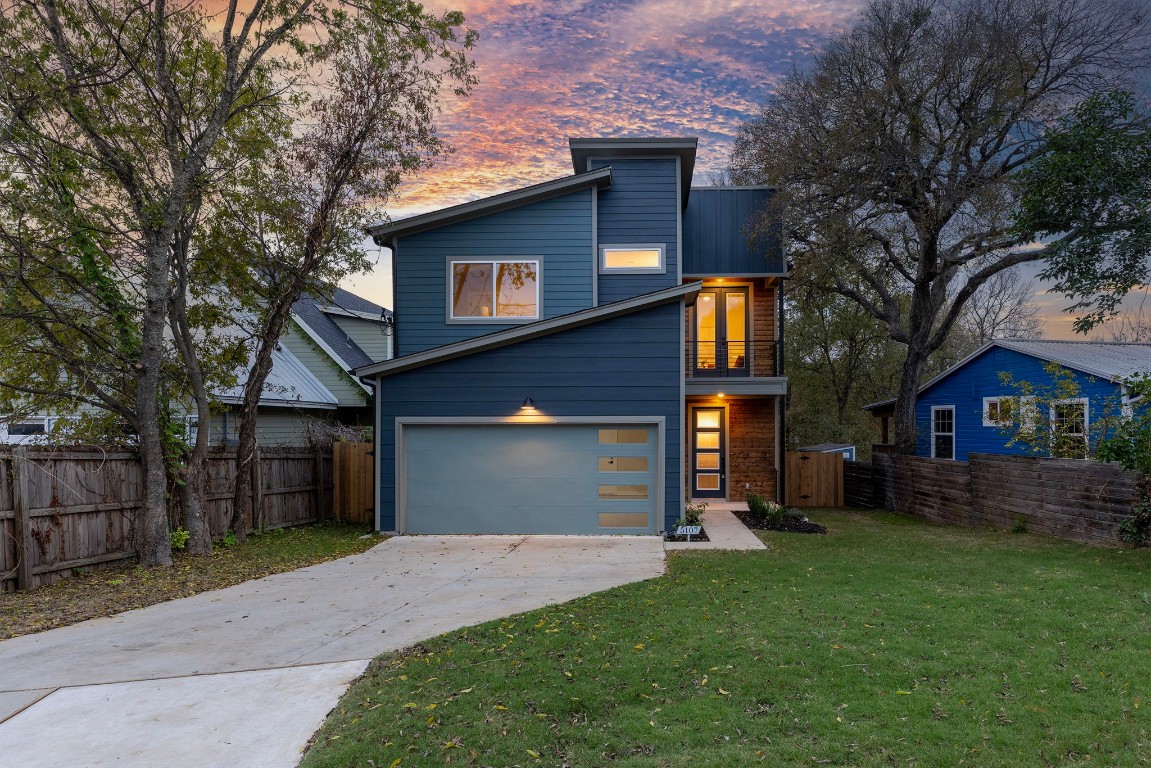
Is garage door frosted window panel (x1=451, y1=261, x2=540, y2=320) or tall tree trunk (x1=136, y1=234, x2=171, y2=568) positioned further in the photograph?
garage door frosted window panel (x1=451, y1=261, x2=540, y2=320)

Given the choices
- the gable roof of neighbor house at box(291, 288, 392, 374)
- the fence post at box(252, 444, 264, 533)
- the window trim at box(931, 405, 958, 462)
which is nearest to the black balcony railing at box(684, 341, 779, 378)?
the window trim at box(931, 405, 958, 462)

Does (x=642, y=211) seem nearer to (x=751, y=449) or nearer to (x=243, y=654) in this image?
(x=751, y=449)

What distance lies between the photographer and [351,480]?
16016mm

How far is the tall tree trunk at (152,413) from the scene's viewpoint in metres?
10.1

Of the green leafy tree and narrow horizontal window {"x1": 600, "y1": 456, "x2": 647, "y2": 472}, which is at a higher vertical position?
the green leafy tree

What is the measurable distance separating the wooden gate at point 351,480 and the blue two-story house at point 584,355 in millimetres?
3067

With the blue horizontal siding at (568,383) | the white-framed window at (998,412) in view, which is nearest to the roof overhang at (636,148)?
the blue horizontal siding at (568,383)

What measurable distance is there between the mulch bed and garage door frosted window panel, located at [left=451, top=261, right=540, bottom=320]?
5.79 meters

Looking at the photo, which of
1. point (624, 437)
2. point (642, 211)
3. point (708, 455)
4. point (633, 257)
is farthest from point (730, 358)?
point (624, 437)

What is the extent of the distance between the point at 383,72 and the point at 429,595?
971 centimetres

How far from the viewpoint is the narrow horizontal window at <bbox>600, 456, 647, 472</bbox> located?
12.8 m

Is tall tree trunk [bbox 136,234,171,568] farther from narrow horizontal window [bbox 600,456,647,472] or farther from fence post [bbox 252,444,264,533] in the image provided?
narrow horizontal window [bbox 600,456,647,472]

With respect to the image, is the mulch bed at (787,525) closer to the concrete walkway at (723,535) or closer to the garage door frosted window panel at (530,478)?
the concrete walkway at (723,535)

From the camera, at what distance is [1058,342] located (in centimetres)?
1972
